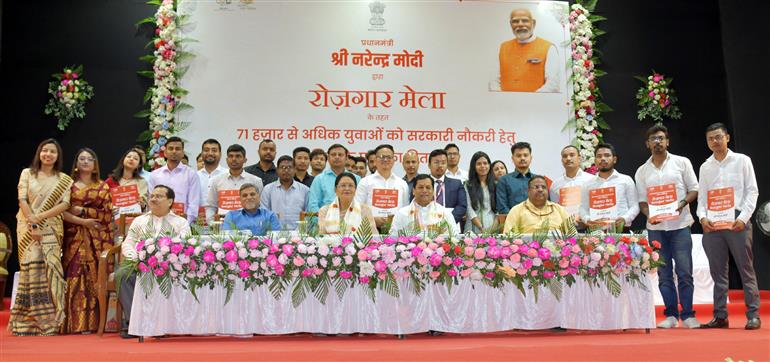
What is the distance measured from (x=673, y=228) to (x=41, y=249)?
15.6 ft

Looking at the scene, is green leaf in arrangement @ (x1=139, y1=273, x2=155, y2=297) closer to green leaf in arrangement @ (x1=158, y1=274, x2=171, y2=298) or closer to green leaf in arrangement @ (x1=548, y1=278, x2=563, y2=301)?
green leaf in arrangement @ (x1=158, y1=274, x2=171, y2=298)

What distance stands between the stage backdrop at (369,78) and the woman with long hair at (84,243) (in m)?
2.32

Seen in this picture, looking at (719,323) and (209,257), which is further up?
(209,257)

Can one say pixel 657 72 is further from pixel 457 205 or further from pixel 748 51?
pixel 457 205

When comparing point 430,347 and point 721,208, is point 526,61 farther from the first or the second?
point 430,347

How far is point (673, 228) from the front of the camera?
17.2ft

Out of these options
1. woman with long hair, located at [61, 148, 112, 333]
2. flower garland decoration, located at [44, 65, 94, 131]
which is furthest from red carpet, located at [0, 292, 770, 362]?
flower garland decoration, located at [44, 65, 94, 131]

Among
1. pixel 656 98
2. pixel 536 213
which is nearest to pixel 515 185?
pixel 536 213

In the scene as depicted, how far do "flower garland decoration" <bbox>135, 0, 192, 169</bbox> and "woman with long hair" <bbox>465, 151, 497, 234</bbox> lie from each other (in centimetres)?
347

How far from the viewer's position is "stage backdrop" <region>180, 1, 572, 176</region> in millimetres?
7984

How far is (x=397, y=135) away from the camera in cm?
817

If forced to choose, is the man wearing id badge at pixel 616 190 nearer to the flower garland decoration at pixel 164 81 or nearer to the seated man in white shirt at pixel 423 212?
the seated man in white shirt at pixel 423 212

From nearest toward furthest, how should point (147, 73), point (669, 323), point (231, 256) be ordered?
point (231, 256), point (669, 323), point (147, 73)

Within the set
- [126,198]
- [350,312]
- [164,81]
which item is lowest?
[350,312]
